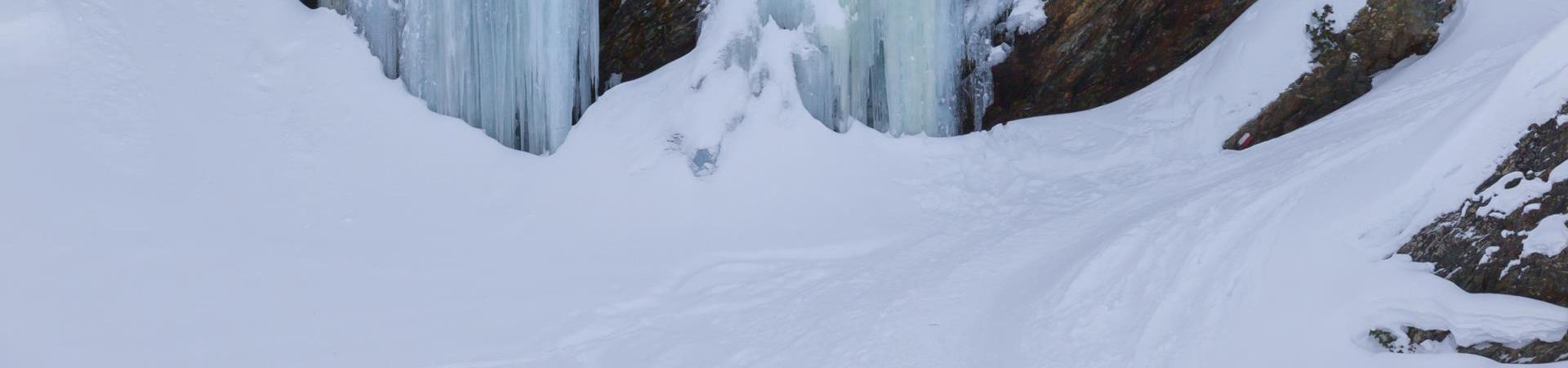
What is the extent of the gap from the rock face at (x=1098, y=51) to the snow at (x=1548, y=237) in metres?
3.99

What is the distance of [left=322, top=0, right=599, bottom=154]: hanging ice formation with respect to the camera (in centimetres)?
770

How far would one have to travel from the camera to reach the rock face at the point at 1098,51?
8344 mm

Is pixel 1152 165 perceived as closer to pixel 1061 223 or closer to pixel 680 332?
pixel 1061 223

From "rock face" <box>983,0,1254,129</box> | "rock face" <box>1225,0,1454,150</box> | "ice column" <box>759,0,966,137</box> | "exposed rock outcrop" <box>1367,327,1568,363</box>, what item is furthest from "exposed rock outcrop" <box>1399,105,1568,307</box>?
"ice column" <box>759,0,966,137</box>

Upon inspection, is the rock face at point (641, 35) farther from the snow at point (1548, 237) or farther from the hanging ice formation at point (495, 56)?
the snow at point (1548, 237)

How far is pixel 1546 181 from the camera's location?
14.9 feet

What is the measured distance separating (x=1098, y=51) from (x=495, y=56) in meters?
4.31

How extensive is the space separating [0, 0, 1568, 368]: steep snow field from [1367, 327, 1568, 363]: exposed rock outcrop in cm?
4

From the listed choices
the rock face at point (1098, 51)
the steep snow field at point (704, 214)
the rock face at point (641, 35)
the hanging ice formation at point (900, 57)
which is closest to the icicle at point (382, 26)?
the steep snow field at point (704, 214)

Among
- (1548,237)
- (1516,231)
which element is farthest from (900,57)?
(1548,237)

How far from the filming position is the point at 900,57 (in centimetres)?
830

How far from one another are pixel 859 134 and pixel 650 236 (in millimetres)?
1808

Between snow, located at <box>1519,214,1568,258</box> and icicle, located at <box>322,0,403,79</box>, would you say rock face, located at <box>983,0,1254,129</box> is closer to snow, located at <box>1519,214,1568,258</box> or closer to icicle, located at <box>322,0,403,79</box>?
→ snow, located at <box>1519,214,1568,258</box>

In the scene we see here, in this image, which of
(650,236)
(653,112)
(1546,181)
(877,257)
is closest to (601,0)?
(653,112)
